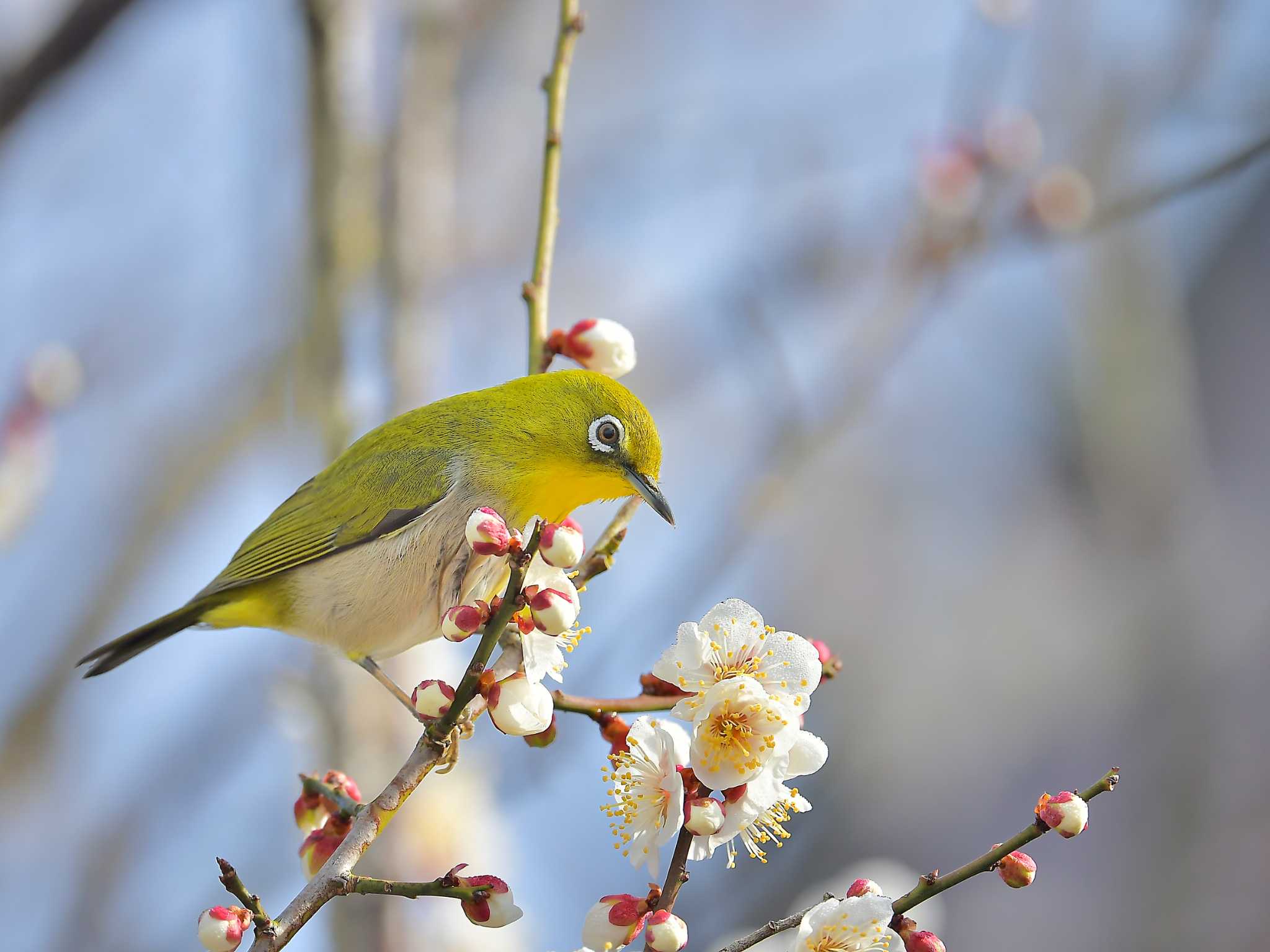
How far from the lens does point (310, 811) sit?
2.46 m

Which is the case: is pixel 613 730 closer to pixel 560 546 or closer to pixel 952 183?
pixel 560 546

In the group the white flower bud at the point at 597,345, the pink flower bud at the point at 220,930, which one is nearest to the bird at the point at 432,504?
the white flower bud at the point at 597,345

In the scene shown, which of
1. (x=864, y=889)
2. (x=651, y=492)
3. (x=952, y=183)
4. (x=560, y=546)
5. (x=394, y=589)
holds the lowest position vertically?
(x=864, y=889)

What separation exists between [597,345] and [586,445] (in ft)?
1.77

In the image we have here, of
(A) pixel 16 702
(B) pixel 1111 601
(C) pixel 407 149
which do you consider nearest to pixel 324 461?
(C) pixel 407 149

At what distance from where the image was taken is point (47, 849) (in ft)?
28.3

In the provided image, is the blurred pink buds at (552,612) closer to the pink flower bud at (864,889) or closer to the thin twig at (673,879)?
the thin twig at (673,879)

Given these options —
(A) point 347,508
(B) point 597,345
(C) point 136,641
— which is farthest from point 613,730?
(C) point 136,641

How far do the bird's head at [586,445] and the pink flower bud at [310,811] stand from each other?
131 centimetres

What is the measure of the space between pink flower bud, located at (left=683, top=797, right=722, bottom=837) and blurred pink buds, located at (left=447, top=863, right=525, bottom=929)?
34 cm

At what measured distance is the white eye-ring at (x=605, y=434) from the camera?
349cm

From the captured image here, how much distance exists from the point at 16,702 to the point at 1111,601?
31.1 feet

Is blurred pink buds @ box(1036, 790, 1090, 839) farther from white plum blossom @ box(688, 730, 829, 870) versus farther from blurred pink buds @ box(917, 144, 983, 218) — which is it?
blurred pink buds @ box(917, 144, 983, 218)

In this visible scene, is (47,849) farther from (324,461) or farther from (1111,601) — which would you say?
(1111,601)
